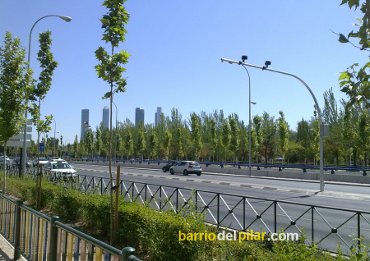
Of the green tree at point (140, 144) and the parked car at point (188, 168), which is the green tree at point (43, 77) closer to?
the parked car at point (188, 168)

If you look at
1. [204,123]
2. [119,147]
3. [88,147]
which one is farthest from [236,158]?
[88,147]

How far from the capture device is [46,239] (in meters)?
5.97

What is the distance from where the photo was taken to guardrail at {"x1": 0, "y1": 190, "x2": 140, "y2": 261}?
3.99 meters

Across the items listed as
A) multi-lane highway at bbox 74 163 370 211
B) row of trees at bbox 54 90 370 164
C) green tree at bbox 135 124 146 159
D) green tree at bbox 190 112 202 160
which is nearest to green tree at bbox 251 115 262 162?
row of trees at bbox 54 90 370 164

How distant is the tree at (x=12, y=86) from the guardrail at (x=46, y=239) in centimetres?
594

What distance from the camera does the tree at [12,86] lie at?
14297 millimetres

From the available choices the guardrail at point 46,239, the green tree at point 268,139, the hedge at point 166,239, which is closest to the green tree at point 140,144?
the green tree at point 268,139

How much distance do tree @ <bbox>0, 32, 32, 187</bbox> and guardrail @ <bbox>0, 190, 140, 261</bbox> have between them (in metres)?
5.94

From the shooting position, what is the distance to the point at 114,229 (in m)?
8.61

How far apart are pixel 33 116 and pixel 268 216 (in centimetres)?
978

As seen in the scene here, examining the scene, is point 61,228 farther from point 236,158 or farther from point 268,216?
point 236,158

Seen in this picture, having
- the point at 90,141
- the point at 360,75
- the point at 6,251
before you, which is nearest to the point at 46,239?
the point at 6,251

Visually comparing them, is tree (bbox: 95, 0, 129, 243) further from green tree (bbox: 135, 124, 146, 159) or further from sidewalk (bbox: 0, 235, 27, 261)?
green tree (bbox: 135, 124, 146, 159)

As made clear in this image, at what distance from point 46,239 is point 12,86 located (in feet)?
32.4
